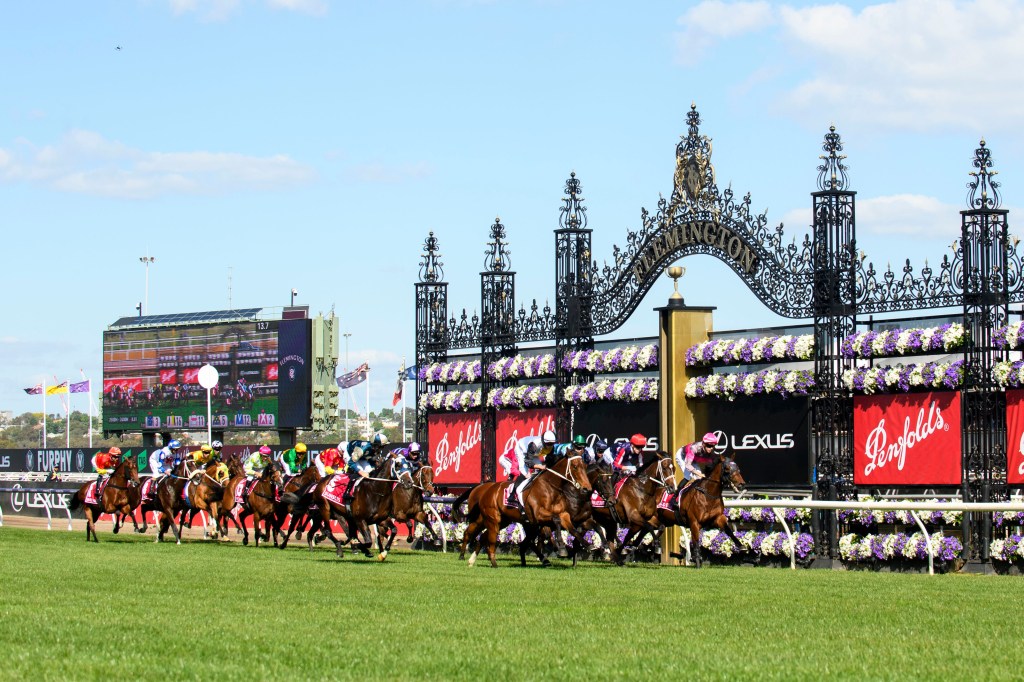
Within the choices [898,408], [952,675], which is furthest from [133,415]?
[952,675]

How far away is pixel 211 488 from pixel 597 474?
10016mm

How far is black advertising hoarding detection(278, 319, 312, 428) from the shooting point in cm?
4528

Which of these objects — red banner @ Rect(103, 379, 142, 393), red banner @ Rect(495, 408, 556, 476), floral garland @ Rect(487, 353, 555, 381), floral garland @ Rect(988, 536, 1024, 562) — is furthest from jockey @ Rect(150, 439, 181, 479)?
red banner @ Rect(103, 379, 142, 393)

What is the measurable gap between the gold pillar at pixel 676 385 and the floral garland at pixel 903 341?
112 inches

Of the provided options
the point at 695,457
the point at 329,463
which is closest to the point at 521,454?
the point at 695,457

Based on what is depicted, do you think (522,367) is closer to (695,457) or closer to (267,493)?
(267,493)

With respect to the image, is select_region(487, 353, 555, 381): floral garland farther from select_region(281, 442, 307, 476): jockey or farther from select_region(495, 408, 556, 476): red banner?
select_region(281, 442, 307, 476): jockey

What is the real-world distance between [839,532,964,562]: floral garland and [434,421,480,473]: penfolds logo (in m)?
8.90

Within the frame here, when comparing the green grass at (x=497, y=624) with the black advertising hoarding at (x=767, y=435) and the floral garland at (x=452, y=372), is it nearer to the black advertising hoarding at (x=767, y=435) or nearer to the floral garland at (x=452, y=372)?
the black advertising hoarding at (x=767, y=435)

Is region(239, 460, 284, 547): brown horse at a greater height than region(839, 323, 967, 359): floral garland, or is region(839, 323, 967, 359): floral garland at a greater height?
region(839, 323, 967, 359): floral garland

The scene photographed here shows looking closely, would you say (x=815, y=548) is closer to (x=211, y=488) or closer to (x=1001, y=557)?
(x=1001, y=557)

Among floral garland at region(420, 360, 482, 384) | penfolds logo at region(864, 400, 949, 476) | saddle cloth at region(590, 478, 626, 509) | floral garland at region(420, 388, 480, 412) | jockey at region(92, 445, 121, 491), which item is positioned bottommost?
saddle cloth at region(590, 478, 626, 509)

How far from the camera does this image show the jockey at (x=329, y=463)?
24750 mm

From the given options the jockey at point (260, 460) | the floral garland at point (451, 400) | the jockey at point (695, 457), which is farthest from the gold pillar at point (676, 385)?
the jockey at point (260, 460)
